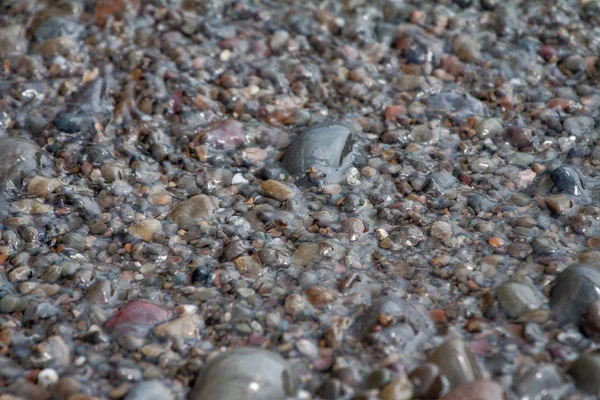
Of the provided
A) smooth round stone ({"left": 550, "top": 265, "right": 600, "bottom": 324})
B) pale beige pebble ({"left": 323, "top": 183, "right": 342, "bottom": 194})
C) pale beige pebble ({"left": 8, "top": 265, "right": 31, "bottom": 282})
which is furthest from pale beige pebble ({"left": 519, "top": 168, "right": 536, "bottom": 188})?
pale beige pebble ({"left": 8, "top": 265, "right": 31, "bottom": 282})

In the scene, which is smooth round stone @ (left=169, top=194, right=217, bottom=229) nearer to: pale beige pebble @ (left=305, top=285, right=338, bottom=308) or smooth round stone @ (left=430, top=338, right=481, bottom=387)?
pale beige pebble @ (left=305, top=285, right=338, bottom=308)

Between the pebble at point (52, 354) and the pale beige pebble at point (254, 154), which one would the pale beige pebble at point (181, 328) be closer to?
the pebble at point (52, 354)

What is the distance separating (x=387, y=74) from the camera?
4.01 metres

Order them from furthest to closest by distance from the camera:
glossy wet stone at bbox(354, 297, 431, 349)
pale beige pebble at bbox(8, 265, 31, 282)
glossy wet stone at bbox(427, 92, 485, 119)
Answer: glossy wet stone at bbox(427, 92, 485, 119) → pale beige pebble at bbox(8, 265, 31, 282) → glossy wet stone at bbox(354, 297, 431, 349)

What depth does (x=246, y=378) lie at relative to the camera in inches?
87.3

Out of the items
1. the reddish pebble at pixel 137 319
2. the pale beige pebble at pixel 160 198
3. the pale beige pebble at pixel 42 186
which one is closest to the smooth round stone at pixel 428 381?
the reddish pebble at pixel 137 319

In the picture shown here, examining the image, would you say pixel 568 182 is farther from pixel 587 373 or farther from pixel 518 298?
pixel 587 373

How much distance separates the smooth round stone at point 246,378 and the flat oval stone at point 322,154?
46.8 inches

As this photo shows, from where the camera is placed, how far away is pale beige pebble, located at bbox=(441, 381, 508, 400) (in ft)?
7.19

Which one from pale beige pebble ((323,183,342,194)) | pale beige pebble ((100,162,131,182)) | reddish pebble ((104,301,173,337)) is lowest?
pale beige pebble ((100,162,131,182))

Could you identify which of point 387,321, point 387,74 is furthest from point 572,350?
point 387,74

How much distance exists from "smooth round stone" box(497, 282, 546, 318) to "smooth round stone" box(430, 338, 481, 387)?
11.7 inches

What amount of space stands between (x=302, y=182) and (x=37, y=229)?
47.9 inches

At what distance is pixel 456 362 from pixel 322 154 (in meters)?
1.35
